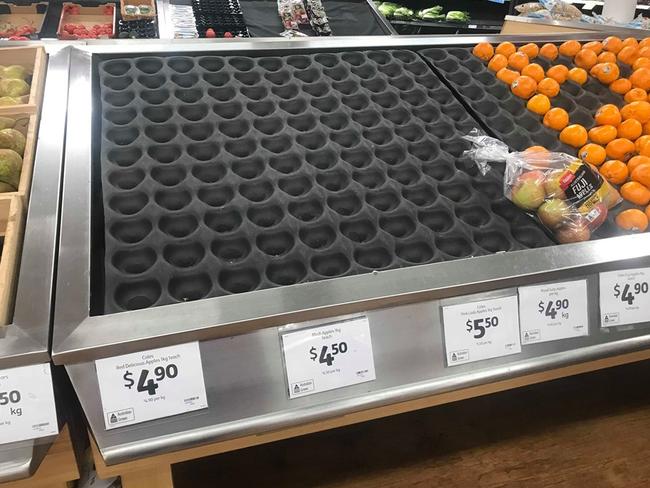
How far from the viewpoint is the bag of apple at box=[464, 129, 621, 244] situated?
3.66 ft

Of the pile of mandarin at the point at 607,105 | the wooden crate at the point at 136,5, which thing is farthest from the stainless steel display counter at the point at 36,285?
the wooden crate at the point at 136,5

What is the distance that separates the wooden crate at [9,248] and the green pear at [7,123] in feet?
0.88

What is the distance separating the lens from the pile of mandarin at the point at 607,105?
1249 millimetres

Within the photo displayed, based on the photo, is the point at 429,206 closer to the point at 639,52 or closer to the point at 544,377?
the point at 544,377

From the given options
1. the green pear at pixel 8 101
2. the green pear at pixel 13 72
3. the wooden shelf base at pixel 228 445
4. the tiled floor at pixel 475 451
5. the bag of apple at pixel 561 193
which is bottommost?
the tiled floor at pixel 475 451

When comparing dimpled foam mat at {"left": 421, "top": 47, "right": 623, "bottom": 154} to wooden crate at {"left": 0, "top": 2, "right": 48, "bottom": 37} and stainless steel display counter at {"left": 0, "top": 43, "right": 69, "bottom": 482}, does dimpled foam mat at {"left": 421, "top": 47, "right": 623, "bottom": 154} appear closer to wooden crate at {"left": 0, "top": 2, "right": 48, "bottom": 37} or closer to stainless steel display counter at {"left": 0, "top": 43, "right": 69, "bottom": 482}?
stainless steel display counter at {"left": 0, "top": 43, "right": 69, "bottom": 482}

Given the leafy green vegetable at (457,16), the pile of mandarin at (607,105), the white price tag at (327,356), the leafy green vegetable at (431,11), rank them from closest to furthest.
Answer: the white price tag at (327,356), the pile of mandarin at (607,105), the leafy green vegetable at (457,16), the leafy green vegetable at (431,11)

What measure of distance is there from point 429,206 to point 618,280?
0.35 metres

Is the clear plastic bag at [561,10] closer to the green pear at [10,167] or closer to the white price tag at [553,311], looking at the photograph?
the white price tag at [553,311]

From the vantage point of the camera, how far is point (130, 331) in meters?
0.81

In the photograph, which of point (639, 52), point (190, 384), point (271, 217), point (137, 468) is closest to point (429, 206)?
point (271, 217)

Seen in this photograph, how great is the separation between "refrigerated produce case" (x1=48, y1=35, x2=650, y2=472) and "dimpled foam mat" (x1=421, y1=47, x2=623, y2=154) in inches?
0.6

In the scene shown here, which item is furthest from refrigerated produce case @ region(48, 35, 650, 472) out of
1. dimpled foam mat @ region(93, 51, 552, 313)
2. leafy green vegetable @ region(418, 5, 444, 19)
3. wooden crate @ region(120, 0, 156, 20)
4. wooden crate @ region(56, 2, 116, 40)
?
leafy green vegetable @ region(418, 5, 444, 19)

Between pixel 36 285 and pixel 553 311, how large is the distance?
82 centimetres
